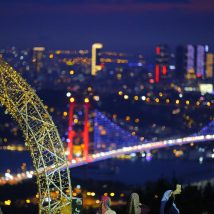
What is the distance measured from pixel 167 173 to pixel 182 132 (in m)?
9.61

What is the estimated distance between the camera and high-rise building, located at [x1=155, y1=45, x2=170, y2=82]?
59519mm

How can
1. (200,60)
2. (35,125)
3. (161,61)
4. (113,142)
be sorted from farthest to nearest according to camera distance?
(200,60)
(161,61)
(113,142)
(35,125)

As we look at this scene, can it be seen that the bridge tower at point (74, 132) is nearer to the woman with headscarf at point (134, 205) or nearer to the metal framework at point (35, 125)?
the metal framework at point (35, 125)

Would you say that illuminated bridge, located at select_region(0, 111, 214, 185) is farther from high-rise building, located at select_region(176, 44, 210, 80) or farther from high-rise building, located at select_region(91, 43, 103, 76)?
high-rise building, located at select_region(176, 44, 210, 80)

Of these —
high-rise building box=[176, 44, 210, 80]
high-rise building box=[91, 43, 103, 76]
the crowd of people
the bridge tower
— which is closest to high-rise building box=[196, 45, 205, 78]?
high-rise building box=[176, 44, 210, 80]

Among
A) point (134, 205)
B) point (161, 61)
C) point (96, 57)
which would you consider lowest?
point (161, 61)

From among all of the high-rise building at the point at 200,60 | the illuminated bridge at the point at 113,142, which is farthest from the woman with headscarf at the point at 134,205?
the high-rise building at the point at 200,60

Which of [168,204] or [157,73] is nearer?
[168,204]

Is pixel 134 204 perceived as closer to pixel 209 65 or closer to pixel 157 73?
pixel 157 73

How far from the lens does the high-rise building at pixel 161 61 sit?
195ft

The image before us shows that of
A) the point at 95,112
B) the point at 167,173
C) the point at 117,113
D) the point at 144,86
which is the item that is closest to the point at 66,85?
the point at 95,112

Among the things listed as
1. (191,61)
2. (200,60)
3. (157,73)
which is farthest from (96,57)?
(200,60)

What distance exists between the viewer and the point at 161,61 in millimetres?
61812

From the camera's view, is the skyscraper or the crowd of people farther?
the skyscraper
